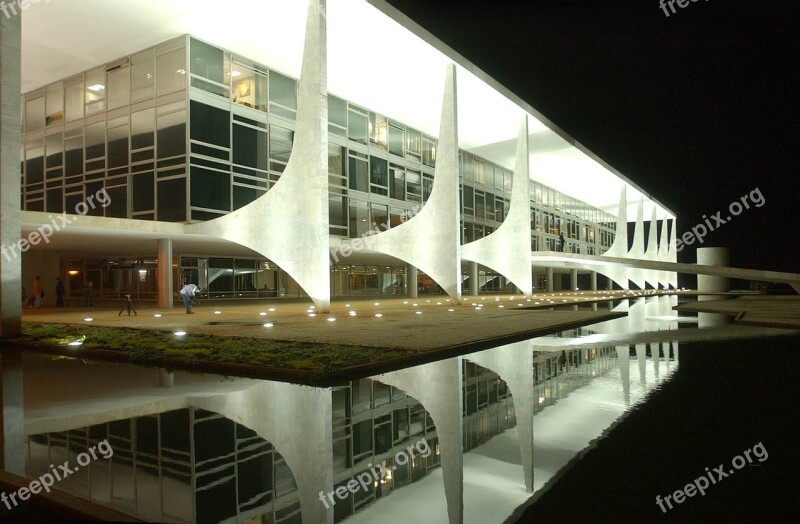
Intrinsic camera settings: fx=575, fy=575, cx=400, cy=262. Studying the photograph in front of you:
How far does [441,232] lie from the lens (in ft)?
86.3

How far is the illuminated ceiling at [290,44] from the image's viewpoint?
869 inches

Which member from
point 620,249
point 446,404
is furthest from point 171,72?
point 620,249

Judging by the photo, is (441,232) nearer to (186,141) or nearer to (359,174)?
(359,174)

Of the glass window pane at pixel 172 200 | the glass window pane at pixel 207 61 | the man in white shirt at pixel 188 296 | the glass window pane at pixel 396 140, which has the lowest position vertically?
the man in white shirt at pixel 188 296

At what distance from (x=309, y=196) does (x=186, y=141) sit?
29.6 feet

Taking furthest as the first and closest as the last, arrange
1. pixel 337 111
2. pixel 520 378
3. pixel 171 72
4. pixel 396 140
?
pixel 396 140 → pixel 337 111 → pixel 171 72 → pixel 520 378

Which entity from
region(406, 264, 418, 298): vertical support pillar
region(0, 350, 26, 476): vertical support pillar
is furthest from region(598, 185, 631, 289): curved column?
region(0, 350, 26, 476): vertical support pillar

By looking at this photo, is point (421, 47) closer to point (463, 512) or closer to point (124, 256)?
point (124, 256)

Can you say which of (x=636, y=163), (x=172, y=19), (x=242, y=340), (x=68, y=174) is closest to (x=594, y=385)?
(x=242, y=340)

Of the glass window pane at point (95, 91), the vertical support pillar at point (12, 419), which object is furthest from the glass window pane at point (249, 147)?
the vertical support pillar at point (12, 419)

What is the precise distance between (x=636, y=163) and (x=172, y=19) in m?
32.2

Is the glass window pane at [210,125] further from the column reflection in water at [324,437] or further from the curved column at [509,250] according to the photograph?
the column reflection in water at [324,437]

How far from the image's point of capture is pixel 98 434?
5.21m

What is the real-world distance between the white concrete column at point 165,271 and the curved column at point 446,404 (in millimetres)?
17361
